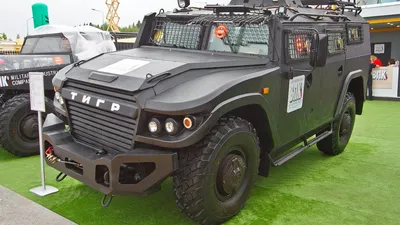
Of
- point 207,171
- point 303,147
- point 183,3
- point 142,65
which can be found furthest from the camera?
point 183,3

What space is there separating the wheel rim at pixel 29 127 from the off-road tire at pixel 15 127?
0.04 m

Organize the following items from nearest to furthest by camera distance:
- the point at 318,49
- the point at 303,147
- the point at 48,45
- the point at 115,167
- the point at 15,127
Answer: the point at 115,167, the point at 318,49, the point at 303,147, the point at 15,127, the point at 48,45

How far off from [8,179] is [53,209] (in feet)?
4.39

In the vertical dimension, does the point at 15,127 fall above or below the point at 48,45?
below

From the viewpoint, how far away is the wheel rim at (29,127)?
19.3ft

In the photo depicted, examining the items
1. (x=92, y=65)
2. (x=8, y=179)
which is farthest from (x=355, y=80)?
(x=8, y=179)

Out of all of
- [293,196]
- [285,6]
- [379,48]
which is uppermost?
[285,6]

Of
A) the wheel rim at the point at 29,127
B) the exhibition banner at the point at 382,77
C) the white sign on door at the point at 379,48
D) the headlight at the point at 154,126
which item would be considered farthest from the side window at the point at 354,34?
the white sign on door at the point at 379,48

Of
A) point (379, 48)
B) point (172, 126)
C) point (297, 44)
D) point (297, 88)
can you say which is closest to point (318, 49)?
point (297, 44)

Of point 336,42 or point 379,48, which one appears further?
point 379,48

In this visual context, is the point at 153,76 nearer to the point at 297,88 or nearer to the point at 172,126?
the point at 172,126

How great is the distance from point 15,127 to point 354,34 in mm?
5010

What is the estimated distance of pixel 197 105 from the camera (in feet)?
9.84

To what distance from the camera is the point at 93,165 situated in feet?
10.6
